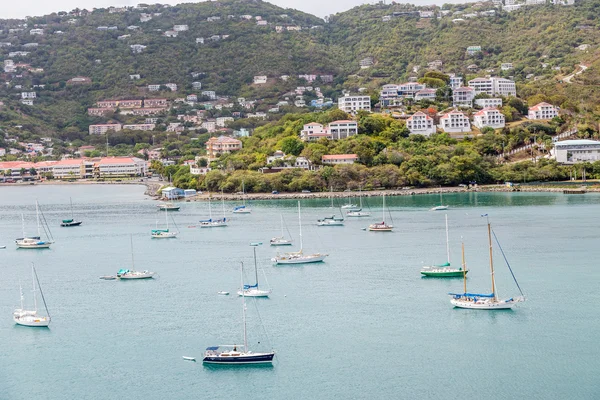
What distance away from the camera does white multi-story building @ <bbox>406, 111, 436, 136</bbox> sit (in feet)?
206

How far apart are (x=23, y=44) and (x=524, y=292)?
11282 centimetres

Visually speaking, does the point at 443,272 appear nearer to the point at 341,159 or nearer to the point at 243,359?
the point at 243,359

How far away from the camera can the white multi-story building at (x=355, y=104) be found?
69312 mm

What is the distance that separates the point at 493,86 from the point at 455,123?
10655 millimetres

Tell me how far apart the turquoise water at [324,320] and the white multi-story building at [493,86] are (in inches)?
1340

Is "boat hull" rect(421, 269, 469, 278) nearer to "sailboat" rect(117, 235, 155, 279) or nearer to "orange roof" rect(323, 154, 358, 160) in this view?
"sailboat" rect(117, 235, 155, 279)

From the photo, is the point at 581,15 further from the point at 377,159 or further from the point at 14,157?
the point at 14,157

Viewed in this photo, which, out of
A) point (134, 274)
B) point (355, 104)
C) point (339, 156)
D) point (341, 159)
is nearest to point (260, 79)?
point (355, 104)

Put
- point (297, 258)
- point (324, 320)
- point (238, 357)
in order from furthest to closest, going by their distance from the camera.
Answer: point (297, 258), point (324, 320), point (238, 357)

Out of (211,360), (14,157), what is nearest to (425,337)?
(211,360)

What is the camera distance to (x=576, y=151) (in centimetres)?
5756

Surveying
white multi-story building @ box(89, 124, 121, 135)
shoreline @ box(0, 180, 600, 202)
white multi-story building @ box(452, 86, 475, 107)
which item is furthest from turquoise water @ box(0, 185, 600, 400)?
white multi-story building @ box(89, 124, 121, 135)

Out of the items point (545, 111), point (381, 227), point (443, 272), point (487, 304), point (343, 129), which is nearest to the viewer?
point (487, 304)

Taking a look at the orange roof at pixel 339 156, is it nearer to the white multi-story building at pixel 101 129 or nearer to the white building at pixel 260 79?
the white multi-story building at pixel 101 129
